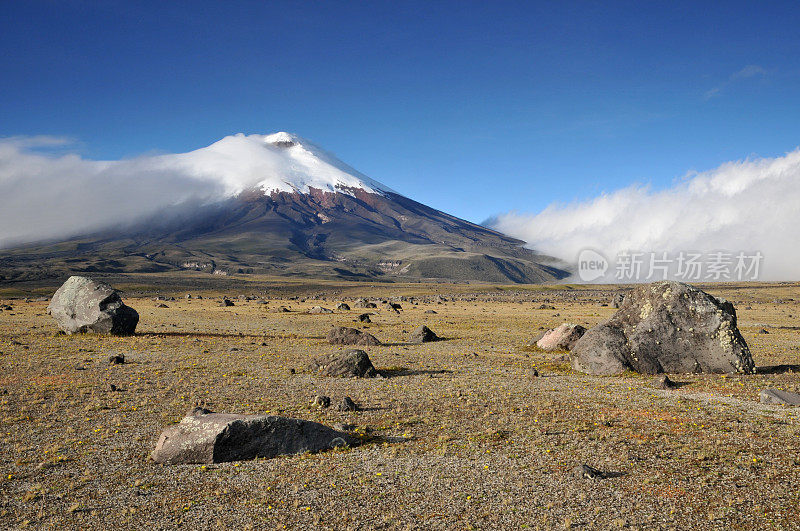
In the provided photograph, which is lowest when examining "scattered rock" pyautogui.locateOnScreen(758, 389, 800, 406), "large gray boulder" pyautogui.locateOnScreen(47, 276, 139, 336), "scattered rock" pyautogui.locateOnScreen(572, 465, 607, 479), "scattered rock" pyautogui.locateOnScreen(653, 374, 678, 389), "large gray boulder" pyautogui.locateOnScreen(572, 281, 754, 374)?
"large gray boulder" pyautogui.locateOnScreen(47, 276, 139, 336)

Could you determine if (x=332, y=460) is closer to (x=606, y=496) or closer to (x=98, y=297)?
(x=606, y=496)

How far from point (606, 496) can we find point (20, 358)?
3123 centimetres

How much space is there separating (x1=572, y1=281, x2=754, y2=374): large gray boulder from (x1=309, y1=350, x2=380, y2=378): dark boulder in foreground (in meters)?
11.4

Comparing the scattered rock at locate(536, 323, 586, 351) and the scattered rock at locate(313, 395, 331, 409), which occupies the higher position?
the scattered rock at locate(536, 323, 586, 351)

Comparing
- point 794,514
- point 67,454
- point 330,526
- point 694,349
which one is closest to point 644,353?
point 694,349

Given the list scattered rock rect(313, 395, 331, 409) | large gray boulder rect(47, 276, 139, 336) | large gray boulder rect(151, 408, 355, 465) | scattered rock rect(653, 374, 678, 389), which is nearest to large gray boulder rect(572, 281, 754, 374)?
scattered rock rect(653, 374, 678, 389)

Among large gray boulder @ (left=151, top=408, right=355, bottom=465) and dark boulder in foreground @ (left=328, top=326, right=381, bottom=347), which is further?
dark boulder in foreground @ (left=328, top=326, right=381, bottom=347)

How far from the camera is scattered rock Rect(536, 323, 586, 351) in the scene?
33562mm

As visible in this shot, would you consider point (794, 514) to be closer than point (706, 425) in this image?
Yes

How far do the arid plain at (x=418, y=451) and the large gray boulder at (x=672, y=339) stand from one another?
44.6 inches

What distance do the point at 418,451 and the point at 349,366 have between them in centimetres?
1117

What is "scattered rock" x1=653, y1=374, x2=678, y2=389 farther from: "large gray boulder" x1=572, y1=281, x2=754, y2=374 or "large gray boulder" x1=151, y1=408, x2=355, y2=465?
"large gray boulder" x1=151, y1=408, x2=355, y2=465

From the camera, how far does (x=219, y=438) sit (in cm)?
1283

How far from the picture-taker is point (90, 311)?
3866cm
